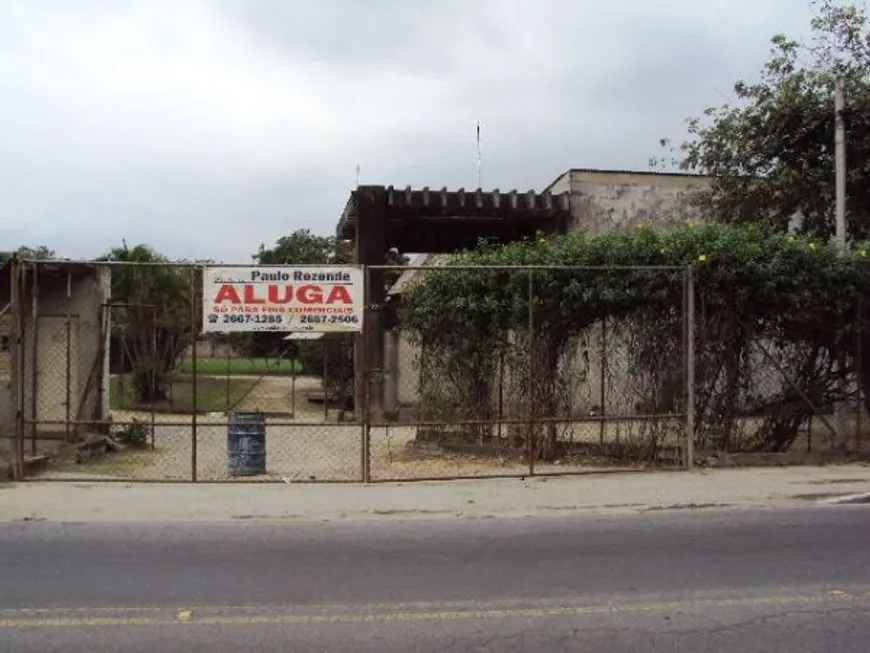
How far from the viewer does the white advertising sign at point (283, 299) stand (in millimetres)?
10281

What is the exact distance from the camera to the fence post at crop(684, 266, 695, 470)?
441 inches

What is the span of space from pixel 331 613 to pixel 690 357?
717cm

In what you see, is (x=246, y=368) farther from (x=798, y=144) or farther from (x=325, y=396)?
(x=798, y=144)

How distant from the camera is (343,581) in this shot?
6238 mm

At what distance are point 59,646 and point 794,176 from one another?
16.2 metres

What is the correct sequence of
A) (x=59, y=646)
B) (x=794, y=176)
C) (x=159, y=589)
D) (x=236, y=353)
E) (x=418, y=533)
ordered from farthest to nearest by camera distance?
1. (x=236, y=353)
2. (x=794, y=176)
3. (x=418, y=533)
4. (x=159, y=589)
5. (x=59, y=646)

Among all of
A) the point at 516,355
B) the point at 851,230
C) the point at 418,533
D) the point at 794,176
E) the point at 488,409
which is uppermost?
the point at 794,176

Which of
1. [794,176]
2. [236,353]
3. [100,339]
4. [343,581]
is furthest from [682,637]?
[236,353]

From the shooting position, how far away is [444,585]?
6.12 meters

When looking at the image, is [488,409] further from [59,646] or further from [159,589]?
[59,646]

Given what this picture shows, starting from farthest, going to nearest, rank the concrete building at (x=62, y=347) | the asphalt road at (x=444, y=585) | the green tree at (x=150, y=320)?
1. the green tree at (x=150, y=320)
2. the concrete building at (x=62, y=347)
3. the asphalt road at (x=444, y=585)

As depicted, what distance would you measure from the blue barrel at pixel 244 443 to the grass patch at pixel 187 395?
7.05 m

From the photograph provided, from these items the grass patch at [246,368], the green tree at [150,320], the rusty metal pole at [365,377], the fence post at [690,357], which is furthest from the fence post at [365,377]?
the grass patch at [246,368]

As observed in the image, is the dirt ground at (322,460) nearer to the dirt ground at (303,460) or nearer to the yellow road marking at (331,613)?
the dirt ground at (303,460)
